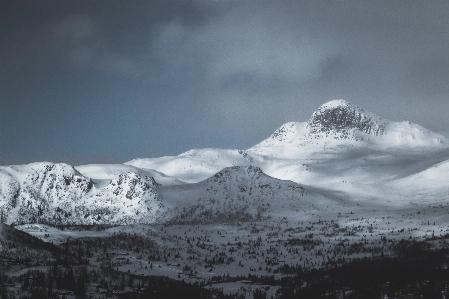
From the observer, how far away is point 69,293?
126 feet

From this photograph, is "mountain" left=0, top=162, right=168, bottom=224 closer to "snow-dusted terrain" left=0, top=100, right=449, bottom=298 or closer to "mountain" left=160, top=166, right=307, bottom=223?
"snow-dusted terrain" left=0, top=100, right=449, bottom=298

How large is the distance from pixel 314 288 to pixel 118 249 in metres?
36.1

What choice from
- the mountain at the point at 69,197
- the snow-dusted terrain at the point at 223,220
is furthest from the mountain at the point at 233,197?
the mountain at the point at 69,197

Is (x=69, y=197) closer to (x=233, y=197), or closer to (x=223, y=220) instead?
(x=233, y=197)

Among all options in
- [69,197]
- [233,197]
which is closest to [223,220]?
[233,197]

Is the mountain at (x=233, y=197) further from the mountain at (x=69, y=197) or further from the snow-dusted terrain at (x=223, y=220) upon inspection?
the mountain at (x=69, y=197)

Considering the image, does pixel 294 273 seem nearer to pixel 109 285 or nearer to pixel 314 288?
pixel 314 288

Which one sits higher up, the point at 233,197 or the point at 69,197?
the point at 233,197

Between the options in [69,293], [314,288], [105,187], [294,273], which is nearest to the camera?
[69,293]

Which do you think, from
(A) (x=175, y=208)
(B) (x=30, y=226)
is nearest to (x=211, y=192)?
(A) (x=175, y=208)

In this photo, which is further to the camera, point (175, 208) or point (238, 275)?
point (175, 208)

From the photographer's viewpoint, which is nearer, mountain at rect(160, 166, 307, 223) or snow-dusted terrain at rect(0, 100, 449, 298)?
snow-dusted terrain at rect(0, 100, 449, 298)

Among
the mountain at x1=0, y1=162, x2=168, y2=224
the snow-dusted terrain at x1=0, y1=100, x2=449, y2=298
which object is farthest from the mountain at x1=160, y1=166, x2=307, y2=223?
the mountain at x1=0, y1=162, x2=168, y2=224

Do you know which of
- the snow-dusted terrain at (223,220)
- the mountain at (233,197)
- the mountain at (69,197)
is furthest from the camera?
the mountain at (69,197)
